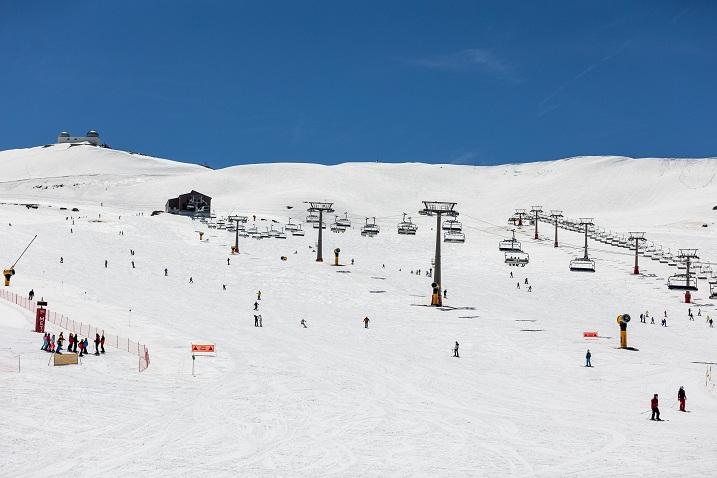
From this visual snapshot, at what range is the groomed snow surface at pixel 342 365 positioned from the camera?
16.6 meters

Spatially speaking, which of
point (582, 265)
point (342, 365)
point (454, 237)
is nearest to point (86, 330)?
point (342, 365)

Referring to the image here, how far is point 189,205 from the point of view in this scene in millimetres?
106812

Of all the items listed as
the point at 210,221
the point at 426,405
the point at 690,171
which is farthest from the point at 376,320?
the point at 690,171

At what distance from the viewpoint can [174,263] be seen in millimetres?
61125

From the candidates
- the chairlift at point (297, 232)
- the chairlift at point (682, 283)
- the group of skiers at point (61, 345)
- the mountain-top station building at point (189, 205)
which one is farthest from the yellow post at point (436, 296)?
the mountain-top station building at point (189, 205)

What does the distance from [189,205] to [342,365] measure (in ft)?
264

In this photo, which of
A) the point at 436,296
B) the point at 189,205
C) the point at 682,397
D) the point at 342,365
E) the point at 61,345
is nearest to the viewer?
the point at 682,397

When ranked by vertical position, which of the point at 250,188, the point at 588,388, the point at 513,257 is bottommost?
the point at 588,388

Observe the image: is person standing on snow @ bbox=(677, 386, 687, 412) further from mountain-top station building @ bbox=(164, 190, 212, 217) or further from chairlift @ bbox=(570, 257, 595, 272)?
mountain-top station building @ bbox=(164, 190, 212, 217)

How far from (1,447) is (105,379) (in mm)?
8034

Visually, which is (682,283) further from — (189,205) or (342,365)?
(189,205)

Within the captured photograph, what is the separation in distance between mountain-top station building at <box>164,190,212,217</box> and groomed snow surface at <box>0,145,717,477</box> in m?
15.0

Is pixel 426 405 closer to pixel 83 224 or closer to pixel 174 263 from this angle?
pixel 174 263

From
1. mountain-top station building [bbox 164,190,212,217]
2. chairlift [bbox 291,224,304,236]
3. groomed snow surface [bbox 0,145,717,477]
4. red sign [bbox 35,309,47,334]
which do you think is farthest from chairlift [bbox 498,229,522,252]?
red sign [bbox 35,309,47,334]
